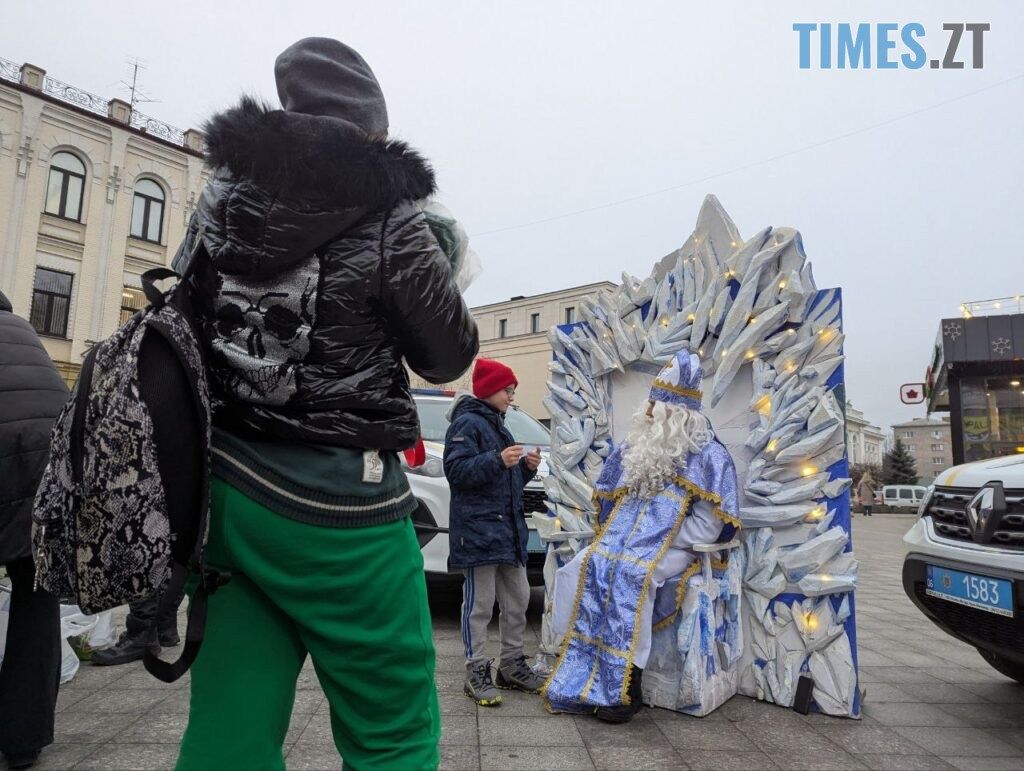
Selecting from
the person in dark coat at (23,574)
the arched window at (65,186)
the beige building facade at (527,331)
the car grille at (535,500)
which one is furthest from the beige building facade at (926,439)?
the person in dark coat at (23,574)

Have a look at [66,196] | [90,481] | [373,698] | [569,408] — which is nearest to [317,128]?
[90,481]

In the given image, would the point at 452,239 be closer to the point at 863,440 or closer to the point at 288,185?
the point at 288,185

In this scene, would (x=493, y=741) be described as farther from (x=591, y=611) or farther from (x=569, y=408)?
(x=569, y=408)

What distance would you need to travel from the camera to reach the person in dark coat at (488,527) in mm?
3707

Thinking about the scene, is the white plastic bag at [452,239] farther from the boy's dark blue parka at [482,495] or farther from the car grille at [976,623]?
the car grille at [976,623]

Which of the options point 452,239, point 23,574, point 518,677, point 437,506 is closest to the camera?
point 452,239

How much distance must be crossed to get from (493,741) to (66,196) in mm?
22692

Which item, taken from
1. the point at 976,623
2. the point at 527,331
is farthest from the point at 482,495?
the point at 527,331

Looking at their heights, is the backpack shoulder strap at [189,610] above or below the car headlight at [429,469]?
below

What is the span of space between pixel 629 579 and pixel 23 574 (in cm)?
245

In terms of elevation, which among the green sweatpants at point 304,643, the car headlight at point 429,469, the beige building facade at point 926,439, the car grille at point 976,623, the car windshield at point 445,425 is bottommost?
the car grille at point 976,623

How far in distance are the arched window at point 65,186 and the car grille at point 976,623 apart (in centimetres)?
2304

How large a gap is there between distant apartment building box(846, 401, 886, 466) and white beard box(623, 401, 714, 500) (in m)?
105

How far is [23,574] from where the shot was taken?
266 centimetres
